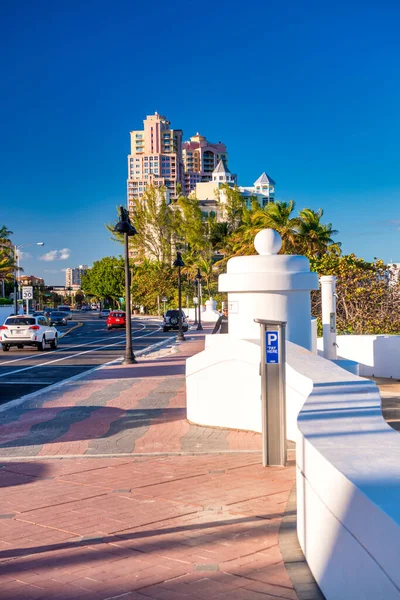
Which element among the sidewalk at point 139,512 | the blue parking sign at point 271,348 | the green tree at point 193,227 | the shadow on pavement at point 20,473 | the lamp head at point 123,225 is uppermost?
the green tree at point 193,227

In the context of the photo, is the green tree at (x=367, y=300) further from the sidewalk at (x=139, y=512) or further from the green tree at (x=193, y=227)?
the green tree at (x=193, y=227)

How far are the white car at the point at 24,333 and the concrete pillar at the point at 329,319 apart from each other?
19105 millimetres

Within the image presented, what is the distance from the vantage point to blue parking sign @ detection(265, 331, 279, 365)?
7.10m

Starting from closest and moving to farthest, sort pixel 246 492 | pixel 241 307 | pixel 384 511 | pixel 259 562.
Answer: pixel 384 511 → pixel 259 562 → pixel 246 492 → pixel 241 307

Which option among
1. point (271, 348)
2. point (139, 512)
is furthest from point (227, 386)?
point (139, 512)

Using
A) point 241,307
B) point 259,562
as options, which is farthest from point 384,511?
point 241,307

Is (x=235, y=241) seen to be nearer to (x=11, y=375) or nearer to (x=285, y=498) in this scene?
(x=11, y=375)

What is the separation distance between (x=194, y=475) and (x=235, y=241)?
56218 mm

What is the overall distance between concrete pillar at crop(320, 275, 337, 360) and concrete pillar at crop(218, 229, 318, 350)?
232 centimetres

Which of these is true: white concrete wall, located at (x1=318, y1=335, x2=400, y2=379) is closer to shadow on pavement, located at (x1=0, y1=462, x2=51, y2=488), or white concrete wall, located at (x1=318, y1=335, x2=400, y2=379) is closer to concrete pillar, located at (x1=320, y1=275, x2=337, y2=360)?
Answer: concrete pillar, located at (x1=320, y1=275, x2=337, y2=360)

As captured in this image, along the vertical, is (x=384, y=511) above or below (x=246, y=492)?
above

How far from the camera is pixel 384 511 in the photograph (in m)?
2.86

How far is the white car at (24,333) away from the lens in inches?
1178

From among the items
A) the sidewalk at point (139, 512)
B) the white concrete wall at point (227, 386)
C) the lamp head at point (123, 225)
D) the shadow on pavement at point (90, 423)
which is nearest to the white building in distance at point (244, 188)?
the lamp head at point (123, 225)
